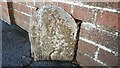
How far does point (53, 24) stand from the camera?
125cm

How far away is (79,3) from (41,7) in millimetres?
349

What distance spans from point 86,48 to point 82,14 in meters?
0.22

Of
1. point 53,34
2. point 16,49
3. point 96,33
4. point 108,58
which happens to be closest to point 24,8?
point 16,49

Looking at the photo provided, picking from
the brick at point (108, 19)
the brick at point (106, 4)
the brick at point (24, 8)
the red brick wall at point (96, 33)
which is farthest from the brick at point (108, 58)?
the brick at point (24, 8)

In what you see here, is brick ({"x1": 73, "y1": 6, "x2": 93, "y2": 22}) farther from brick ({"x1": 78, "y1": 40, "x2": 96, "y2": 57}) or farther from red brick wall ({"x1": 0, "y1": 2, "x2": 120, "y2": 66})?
brick ({"x1": 78, "y1": 40, "x2": 96, "y2": 57})

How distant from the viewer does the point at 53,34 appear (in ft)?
4.16

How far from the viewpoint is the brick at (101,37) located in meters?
1.00

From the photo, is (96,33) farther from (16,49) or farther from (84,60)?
(16,49)

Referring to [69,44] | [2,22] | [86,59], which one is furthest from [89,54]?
[2,22]

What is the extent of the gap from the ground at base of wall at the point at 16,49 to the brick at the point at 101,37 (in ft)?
0.82

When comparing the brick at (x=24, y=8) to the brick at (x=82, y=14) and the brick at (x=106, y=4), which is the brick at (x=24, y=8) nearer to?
the brick at (x=82, y=14)

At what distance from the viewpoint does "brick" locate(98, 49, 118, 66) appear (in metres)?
1.03

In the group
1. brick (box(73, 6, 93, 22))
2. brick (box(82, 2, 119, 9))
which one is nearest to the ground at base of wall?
brick (box(73, 6, 93, 22))

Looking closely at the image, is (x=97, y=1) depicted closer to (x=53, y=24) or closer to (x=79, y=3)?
(x=79, y=3)
